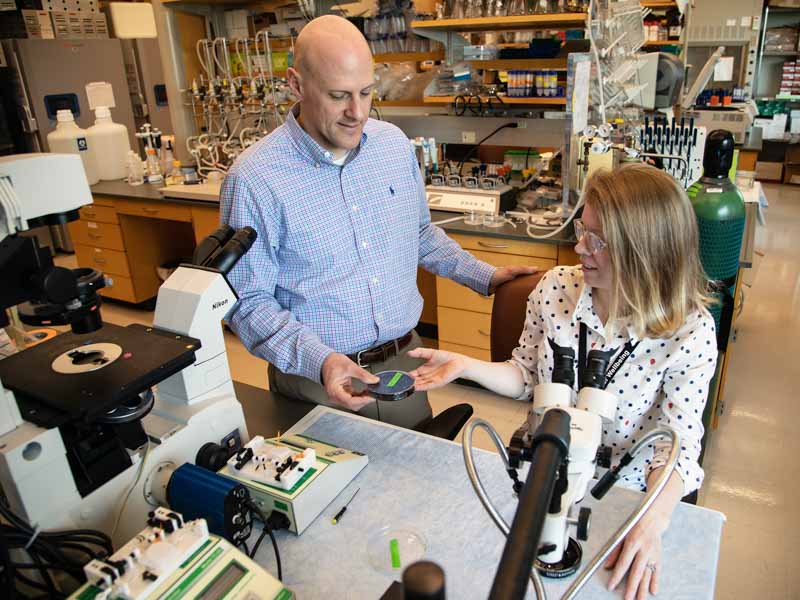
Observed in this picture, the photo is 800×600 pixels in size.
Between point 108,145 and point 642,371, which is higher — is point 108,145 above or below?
above

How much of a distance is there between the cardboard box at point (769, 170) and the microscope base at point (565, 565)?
23.8ft

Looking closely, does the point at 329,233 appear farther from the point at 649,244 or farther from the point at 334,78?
the point at 649,244

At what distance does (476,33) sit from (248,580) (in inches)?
139

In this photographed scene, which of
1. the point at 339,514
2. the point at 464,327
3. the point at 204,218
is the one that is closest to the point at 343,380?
the point at 339,514

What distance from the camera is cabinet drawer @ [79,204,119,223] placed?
3.73 m

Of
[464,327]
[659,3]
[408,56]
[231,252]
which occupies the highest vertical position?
[659,3]

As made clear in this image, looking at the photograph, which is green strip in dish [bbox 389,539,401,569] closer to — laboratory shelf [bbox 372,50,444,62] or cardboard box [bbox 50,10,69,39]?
laboratory shelf [bbox 372,50,444,62]

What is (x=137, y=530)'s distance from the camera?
100cm

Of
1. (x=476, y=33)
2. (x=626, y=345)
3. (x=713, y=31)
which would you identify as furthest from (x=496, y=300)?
(x=713, y=31)

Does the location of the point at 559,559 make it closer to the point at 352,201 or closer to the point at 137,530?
the point at 137,530

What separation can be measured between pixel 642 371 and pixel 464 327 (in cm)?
168

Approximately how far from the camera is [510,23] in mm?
3068

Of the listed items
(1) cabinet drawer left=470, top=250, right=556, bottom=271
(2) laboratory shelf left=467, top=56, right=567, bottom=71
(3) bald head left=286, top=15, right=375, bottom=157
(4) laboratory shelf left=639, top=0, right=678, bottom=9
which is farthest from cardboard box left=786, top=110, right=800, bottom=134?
(3) bald head left=286, top=15, right=375, bottom=157

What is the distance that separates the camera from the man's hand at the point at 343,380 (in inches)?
46.4
